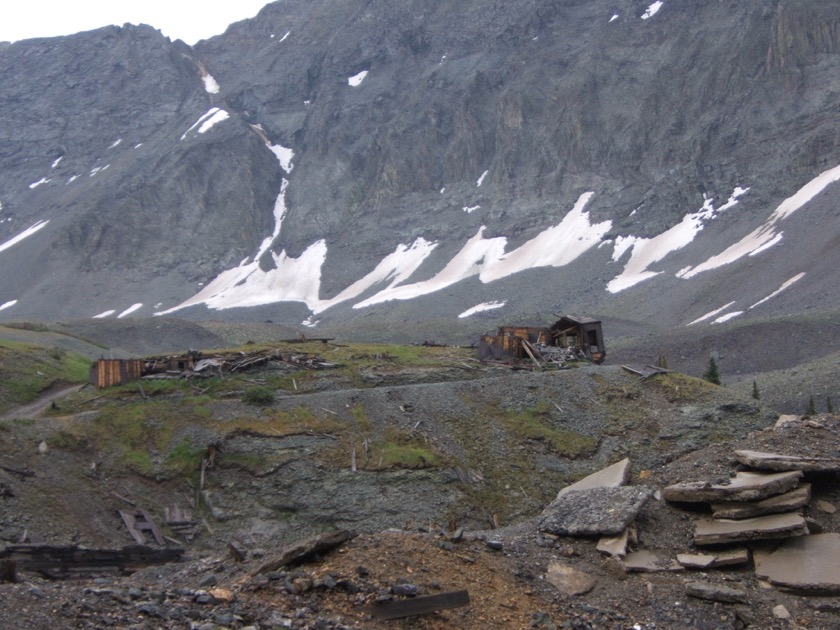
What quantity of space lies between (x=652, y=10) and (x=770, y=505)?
17789cm

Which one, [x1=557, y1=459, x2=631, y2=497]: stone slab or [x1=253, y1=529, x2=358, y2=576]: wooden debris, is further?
[x1=557, y1=459, x2=631, y2=497]: stone slab

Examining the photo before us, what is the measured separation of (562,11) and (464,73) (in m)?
24.8

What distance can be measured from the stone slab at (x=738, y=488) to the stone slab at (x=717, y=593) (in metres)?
2.47

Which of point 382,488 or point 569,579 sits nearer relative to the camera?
point 569,579

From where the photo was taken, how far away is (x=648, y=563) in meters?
17.0

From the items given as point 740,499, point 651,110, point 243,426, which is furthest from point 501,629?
point 651,110

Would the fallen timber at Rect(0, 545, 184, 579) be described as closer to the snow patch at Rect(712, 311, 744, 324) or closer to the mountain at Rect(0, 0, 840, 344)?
the mountain at Rect(0, 0, 840, 344)

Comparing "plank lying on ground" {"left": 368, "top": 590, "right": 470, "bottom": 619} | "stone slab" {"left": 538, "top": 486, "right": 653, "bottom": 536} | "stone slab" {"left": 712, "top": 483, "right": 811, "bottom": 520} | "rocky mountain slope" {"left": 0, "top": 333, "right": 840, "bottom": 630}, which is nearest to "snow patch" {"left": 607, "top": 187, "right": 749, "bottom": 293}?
"rocky mountain slope" {"left": 0, "top": 333, "right": 840, "bottom": 630}

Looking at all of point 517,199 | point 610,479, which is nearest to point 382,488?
point 610,479

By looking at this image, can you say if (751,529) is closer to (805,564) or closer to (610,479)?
(805,564)

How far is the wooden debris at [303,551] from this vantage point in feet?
49.4

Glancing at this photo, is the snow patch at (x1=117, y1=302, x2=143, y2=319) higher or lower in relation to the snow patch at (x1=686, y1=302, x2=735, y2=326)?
higher

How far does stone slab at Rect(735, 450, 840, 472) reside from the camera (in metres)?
18.5

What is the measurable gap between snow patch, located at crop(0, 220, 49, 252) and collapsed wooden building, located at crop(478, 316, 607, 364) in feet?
528
